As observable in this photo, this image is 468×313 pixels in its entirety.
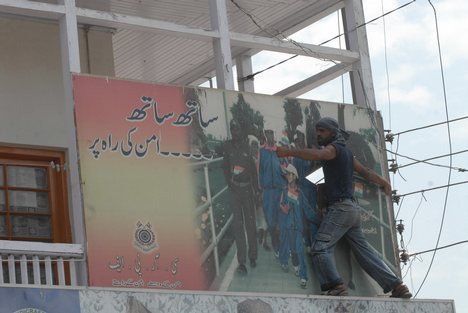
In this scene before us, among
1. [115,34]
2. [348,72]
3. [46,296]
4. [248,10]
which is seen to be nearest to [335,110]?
[348,72]

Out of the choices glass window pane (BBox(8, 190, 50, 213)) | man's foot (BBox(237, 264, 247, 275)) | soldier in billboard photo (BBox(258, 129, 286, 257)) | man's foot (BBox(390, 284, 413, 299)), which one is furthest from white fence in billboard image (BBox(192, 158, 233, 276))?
glass window pane (BBox(8, 190, 50, 213))

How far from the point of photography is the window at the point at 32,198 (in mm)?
12359

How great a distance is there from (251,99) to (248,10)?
2.37 meters

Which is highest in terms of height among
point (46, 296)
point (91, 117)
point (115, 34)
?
point (115, 34)

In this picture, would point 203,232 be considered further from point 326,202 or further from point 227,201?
point 326,202

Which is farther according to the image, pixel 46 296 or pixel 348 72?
pixel 348 72

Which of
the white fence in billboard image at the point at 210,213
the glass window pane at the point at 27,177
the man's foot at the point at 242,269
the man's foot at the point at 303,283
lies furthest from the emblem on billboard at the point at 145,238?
the glass window pane at the point at 27,177

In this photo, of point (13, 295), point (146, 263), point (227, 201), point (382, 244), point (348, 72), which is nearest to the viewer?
point (13, 295)

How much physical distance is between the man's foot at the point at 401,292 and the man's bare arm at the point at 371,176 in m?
1.13

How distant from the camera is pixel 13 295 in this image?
30.9 feet

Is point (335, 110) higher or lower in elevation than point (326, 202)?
higher

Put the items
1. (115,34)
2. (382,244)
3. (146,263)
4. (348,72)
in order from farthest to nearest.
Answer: (115,34), (348,72), (382,244), (146,263)

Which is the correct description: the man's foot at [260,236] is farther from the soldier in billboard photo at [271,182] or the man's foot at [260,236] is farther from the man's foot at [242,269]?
the man's foot at [242,269]

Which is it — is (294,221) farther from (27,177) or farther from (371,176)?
(27,177)
